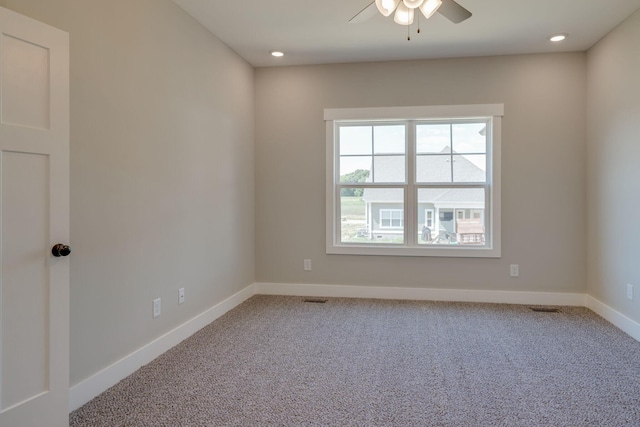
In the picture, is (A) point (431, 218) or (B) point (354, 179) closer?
(A) point (431, 218)

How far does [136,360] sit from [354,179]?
2.90m

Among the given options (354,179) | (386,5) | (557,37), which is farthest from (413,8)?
(354,179)

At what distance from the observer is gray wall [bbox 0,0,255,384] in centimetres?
221

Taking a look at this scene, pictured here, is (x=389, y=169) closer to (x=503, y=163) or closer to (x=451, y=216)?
(x=451, y=216)

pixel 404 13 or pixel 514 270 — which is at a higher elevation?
pixel 404 13

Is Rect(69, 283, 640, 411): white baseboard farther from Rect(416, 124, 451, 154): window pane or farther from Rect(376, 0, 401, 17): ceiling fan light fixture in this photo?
Rect(376, 0, 401, 17): ceiling fan light fixture

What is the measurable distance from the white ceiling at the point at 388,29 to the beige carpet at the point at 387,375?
260 cm

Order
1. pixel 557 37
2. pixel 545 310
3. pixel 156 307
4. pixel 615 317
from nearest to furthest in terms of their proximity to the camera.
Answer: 1. pixel 156 307
2. pixel 615 317
3. pixel 557 37
4. pixel 545 310

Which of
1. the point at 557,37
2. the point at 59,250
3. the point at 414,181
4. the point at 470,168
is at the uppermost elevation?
the point at 557,37

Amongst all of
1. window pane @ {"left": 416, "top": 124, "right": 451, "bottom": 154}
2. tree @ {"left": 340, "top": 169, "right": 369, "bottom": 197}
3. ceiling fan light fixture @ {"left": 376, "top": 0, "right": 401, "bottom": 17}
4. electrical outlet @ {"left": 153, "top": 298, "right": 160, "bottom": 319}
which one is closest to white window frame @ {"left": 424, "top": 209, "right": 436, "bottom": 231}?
window pane @ {"left": 416, "top": 124, "right": 451, "bottom": 154}

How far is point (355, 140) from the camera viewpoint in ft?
15.2

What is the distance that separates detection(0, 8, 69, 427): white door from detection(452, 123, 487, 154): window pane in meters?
3.69

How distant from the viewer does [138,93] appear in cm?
268

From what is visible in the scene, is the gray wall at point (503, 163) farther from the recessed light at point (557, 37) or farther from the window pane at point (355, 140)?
the recessed light at point (557, 37)
